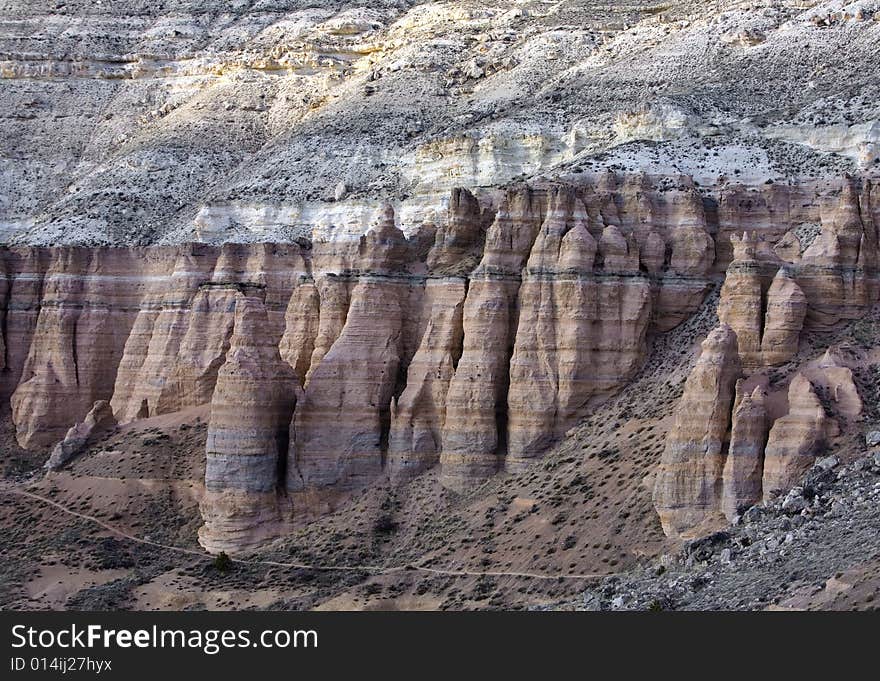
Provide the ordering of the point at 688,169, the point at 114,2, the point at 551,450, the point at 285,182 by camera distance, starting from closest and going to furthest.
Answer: the point at 551,450, the point at 688,169, the point at 285,182, the point at 114,2

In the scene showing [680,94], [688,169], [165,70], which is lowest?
[688,169]

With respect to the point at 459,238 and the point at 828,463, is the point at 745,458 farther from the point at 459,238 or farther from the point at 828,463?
A: the point at 459,238

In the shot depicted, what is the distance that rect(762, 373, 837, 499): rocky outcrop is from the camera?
1938 inches

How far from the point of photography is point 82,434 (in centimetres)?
7681

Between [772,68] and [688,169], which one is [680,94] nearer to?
[772,68]

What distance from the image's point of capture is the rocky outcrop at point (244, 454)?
210 ft

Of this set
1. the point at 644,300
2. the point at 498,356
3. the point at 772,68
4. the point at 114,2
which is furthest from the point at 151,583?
the point at 114,2

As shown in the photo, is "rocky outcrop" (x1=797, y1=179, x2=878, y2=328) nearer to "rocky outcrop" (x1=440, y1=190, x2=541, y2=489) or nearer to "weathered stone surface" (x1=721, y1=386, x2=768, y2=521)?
"weathered stone surface" (x1=721, y1=386, x2=768, y2=521)

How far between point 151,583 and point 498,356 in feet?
47.4

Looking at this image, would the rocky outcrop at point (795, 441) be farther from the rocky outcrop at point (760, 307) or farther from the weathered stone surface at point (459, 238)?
the weathered stone surface at point (459, 238)

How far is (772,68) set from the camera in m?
84.9

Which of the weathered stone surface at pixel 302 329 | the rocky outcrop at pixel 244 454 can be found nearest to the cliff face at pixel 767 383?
the rocky outcrop at pixel 244 454

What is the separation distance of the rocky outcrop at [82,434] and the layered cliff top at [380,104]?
1447 centimetres

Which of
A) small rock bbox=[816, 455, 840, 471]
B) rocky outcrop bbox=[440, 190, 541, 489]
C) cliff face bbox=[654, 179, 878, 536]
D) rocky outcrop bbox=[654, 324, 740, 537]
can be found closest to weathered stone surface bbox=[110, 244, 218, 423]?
rocky outcrop bbox=[440, 190, 541, 489]
